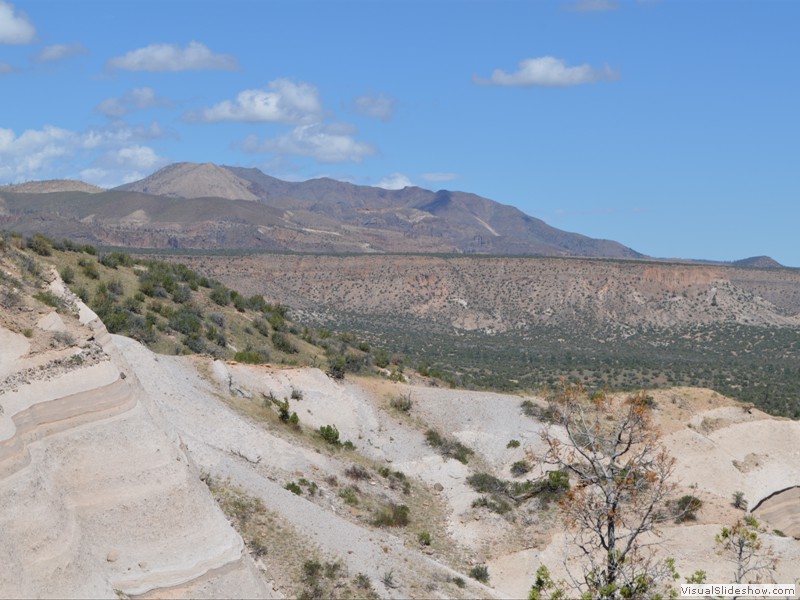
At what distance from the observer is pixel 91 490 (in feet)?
51.0

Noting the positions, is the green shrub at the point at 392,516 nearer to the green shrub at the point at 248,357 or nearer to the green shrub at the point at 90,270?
the green shrub at the point at 248,357

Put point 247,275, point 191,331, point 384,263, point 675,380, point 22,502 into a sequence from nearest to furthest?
1. point 22,502
2. point 191,331
3. point 675,380
4. point 247,275
5. point 384,263

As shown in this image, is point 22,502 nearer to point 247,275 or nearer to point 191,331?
point 191,331

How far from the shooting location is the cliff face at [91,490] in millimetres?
13828

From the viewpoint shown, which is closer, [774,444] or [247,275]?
[774,444]

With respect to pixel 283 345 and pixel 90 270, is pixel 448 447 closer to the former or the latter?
pixel 283 345

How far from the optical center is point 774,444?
34.4 metres

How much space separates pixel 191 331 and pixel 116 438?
22.5m

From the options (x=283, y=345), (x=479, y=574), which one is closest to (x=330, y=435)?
(x=479, y=574)

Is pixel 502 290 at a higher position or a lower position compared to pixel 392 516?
higher

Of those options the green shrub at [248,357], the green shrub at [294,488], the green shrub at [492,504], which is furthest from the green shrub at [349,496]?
the green shrub at [248,357]

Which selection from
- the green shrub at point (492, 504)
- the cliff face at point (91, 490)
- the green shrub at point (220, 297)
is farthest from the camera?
the green shrub at point (220, 297)

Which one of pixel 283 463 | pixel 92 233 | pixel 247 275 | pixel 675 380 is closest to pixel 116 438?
pixel 283 463

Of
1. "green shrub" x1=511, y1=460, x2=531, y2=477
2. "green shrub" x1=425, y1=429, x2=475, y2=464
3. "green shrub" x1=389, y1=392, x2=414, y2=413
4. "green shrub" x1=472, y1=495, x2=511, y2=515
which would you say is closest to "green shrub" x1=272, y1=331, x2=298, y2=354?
"green shrub" x1=389, y1=392, x2=414, y2=413
